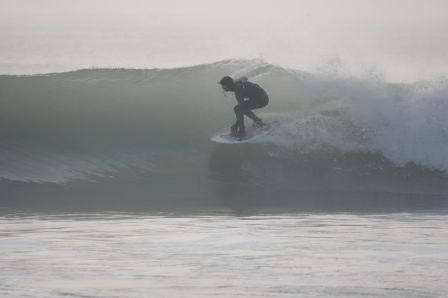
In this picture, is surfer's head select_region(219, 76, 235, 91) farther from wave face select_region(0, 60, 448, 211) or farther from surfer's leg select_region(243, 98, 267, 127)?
wave face select_region(0, 60, 448, 211)

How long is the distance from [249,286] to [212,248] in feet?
5.57

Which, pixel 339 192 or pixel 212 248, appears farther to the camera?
pixel 339 192

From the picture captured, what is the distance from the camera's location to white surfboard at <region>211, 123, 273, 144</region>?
1903 centimetres

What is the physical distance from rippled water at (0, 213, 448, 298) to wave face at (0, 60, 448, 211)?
9.97 ft

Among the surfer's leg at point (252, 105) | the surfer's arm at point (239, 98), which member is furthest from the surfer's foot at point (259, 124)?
the surfer's arm at point (239, 98)

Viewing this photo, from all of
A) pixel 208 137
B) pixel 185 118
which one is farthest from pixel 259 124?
pixel 185 118

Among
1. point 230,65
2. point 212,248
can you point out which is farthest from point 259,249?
point 230,65

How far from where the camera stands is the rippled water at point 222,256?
433 inches

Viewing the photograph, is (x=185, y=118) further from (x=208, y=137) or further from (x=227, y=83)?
(x=227, y=83)

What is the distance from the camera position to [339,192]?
18328 mm

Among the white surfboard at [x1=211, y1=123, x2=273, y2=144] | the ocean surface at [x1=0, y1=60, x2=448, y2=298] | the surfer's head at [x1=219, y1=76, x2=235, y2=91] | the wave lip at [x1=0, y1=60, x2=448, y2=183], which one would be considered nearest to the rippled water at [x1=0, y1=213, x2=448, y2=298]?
the ocean surface at [x1=0, y1=60, x2=448, y2=298]

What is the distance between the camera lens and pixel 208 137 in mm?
21031

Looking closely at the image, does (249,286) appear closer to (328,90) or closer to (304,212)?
(304,212)

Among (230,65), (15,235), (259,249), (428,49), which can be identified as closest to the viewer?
(259,249)
